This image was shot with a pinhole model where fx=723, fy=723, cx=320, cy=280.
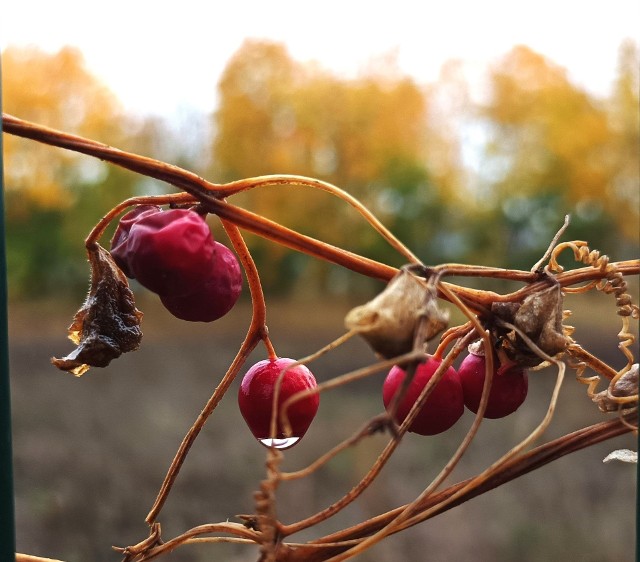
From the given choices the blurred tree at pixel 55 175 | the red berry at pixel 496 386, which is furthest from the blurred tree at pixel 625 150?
the red berry at pixel 496 386

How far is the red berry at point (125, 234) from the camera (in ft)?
0.64

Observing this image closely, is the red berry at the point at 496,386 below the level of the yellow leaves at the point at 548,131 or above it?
below

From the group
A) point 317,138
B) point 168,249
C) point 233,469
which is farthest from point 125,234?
point 317,138

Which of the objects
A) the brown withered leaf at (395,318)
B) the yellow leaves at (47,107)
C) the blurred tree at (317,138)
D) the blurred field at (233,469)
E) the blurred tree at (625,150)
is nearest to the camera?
the brown withered leaf at (395,318)

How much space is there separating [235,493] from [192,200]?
303cm

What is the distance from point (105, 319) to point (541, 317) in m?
0.13

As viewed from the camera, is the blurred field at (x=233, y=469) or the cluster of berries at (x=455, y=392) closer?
the cluster of berries at (x=455, y=392)

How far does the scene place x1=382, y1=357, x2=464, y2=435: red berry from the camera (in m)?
0.23

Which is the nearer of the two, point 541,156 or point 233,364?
point 233,364

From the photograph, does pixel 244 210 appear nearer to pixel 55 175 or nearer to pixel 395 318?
pixel 395 318

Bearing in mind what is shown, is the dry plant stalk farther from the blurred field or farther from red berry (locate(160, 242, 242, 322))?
the blurred field

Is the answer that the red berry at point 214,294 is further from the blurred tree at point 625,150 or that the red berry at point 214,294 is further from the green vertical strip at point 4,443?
the blurred tree at point 625,150

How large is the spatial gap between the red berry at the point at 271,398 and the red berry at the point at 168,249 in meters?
0.06

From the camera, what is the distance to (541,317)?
0.20 meters
